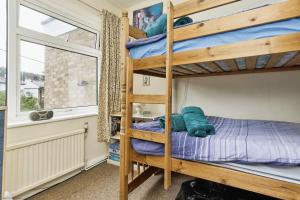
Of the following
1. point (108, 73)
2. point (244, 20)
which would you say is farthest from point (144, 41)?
point (108, 73)

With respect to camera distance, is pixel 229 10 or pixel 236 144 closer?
pixel 236 144

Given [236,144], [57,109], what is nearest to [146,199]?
[236,144]

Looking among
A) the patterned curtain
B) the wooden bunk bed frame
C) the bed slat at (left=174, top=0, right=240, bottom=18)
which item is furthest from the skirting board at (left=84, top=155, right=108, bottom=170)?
the bed slat at (left=174, top=0, right=240, bottom=18)

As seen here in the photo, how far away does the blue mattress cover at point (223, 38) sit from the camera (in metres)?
0.95

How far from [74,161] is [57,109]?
68 cm

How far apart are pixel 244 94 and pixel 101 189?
2007mm

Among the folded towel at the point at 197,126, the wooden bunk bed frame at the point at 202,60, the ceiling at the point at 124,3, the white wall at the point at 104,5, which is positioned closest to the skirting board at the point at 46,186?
the wooden bunk bed frame at the point at 202,60

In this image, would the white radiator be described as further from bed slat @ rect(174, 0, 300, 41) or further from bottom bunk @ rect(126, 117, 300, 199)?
bed slat @ rect(174, 0, 300, 41)

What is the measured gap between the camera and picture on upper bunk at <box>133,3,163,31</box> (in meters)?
2.71

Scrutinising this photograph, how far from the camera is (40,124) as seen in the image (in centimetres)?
184

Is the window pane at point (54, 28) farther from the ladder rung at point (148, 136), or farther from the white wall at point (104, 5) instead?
the ladder rung at point (148, 136)

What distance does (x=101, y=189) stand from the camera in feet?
6.29

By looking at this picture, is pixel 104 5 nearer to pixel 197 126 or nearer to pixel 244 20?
pixel 244 20

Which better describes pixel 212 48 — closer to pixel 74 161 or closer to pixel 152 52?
pixel 152 52
